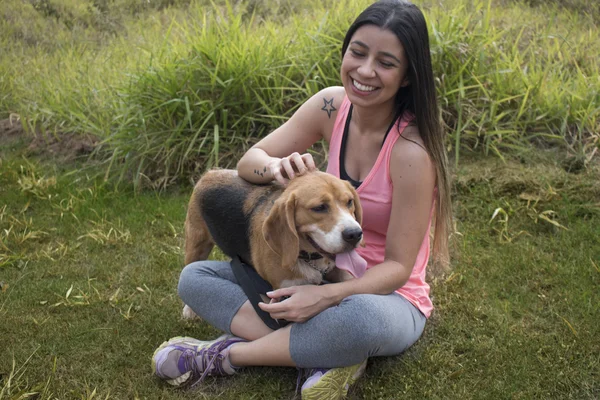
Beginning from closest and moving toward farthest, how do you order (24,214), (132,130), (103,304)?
(103,304) < (24,214) < (132,130)

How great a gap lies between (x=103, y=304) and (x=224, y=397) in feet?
4.23

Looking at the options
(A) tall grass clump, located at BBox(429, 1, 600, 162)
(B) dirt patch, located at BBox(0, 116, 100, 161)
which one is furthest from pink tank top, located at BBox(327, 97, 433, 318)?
(B) dirt patch, located at BBox(0, 116, 100, 161)

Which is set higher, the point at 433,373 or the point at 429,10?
the point at 429,10

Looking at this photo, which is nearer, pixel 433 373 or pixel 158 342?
pixel 433 373

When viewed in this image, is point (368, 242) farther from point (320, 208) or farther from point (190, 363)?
point (190, 363)

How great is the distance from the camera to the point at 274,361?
2.98 m

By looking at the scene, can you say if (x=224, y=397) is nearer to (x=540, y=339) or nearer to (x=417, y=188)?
(x=417, y=188)

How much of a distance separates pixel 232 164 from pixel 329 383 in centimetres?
307

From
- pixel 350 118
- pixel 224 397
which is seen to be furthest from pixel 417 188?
pixel 224 397

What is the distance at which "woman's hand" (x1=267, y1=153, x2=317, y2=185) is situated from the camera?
2.98 m

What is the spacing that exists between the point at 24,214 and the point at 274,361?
3.27 m

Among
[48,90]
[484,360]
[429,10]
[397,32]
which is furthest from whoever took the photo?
[48,90]

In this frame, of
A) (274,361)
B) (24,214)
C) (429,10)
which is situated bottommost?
(24,214)

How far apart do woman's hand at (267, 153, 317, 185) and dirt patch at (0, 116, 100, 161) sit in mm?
3711
